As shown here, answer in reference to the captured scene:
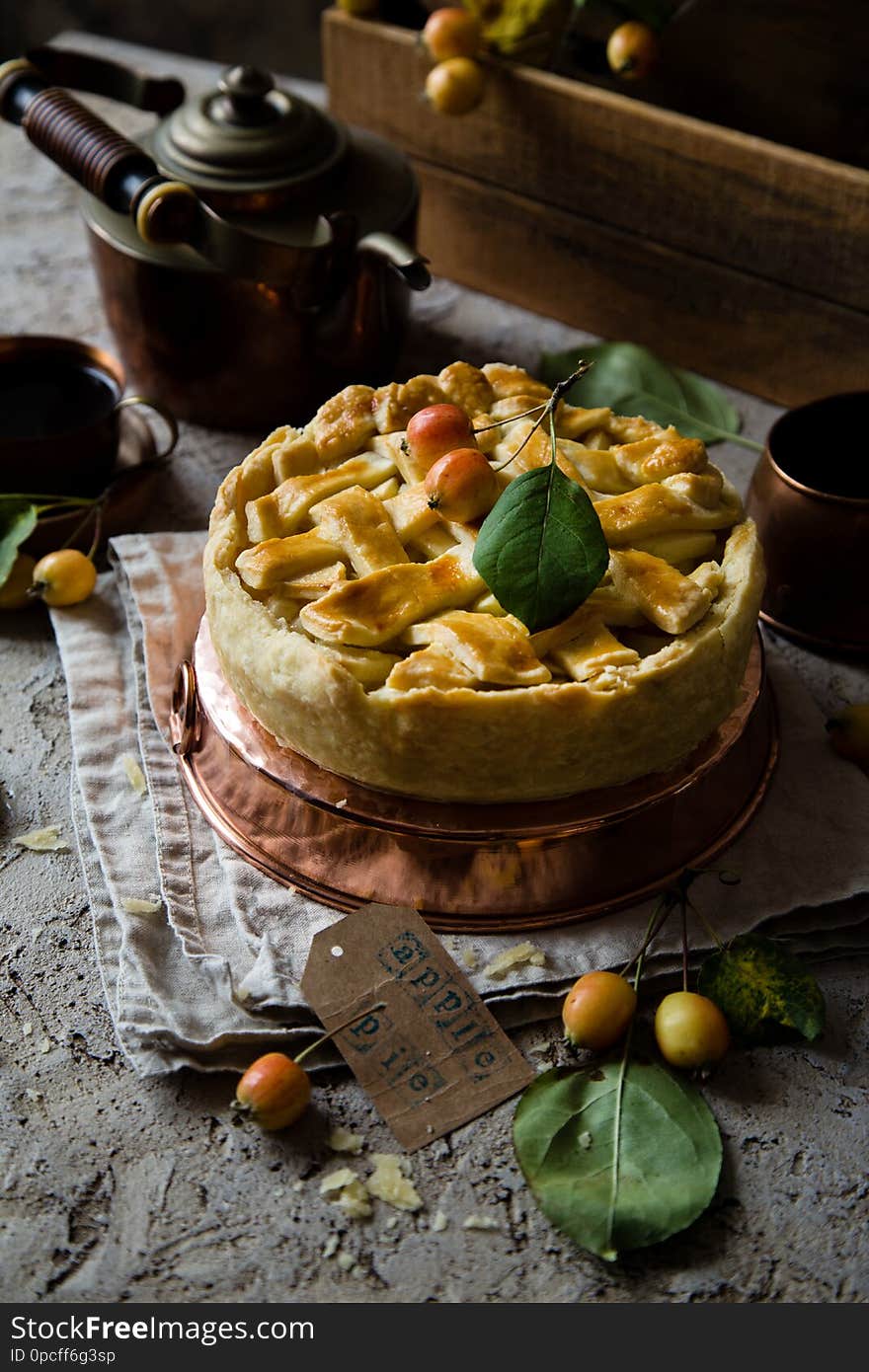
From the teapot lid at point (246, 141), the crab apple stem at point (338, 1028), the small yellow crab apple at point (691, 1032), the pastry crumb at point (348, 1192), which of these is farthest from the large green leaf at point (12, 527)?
the small yellow crab apple at point (691, 1032)

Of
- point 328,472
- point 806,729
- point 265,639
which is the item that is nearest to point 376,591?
point 265,639

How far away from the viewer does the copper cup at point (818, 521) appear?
1569 mm

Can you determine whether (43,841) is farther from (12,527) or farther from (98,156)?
(98,156)

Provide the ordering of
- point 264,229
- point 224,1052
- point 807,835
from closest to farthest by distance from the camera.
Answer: point 224,1052 < point 807,835 < point 264,229

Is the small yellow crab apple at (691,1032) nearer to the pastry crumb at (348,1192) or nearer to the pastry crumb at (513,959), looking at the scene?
the pastry crumb at (513,959)

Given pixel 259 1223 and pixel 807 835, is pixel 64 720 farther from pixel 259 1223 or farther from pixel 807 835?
pixel 807 835

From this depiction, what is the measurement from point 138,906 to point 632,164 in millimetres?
1417

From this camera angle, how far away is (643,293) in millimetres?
2209

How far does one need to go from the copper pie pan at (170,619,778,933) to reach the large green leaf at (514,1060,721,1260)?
7.2 inches

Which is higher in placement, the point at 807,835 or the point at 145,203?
the point at 145,203

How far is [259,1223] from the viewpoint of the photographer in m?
1.14

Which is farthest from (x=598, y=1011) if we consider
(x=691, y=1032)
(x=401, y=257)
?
(x=401, y=257)

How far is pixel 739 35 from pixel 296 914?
1.69 m
